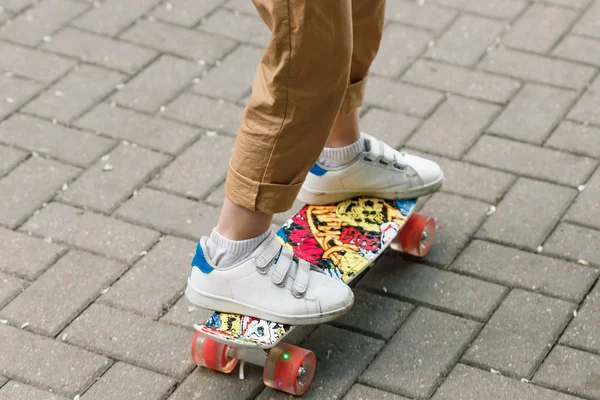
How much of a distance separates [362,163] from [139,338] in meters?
0.74

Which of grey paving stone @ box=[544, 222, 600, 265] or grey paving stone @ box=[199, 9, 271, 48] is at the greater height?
grey paving stone @ box=[199, 9, 271, 48]

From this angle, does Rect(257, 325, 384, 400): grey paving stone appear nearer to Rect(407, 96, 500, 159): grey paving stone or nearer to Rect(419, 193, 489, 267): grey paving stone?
Rect(419, 193, 489, 267): grey paving stone

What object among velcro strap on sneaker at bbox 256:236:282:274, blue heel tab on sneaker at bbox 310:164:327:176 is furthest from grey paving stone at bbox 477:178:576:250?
velcro strap on sneaker at bbox 256:236:282:274

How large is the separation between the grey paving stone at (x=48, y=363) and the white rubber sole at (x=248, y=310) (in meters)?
0.28

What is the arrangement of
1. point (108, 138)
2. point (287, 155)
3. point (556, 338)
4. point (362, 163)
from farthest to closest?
point (108, 138)
point (362, 163)
point (556, 338)
point (287, 155)

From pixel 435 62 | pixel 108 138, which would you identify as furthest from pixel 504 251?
pixel 108 138

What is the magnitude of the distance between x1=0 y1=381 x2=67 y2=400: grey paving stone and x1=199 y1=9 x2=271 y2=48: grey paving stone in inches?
72.5

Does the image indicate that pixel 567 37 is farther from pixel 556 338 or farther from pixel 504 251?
pixel 556 338

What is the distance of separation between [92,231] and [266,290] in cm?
75

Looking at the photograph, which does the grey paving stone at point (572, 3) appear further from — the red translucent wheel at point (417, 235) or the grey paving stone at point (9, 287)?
the grey paving stone at point (9, 287)

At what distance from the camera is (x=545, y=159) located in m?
3.12

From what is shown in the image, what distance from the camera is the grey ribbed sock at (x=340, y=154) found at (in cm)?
264

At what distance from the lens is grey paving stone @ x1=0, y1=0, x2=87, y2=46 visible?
3.80 meters

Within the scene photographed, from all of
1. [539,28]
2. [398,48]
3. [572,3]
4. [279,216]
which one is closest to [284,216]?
[279,216]
